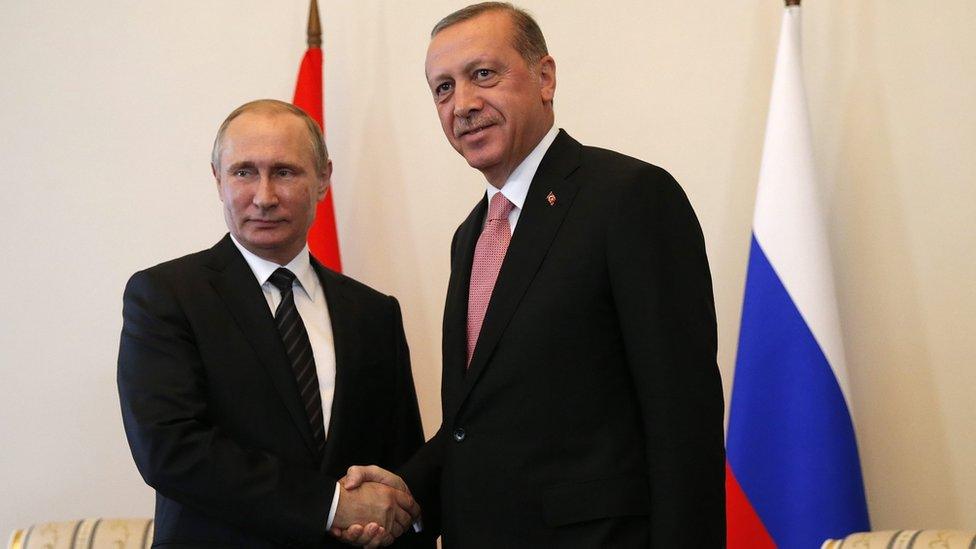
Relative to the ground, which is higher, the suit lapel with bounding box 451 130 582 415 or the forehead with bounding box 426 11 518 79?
the forehead with bounding box 426 11 518 79

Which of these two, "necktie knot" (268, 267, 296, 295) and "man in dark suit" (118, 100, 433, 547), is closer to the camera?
"man in dark suit" (118, 100, 433, 547)

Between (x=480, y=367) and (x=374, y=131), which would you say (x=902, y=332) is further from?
(x=374, y=131)

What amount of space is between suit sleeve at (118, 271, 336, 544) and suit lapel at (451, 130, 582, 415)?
1.41ft

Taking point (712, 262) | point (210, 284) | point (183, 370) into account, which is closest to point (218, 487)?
point (183, 370)

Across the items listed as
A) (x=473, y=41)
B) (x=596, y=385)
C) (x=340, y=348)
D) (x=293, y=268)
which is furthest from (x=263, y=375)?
(x=473, y=41)

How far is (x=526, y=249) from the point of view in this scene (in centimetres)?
230

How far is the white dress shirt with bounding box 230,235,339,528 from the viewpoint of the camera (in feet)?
8.64

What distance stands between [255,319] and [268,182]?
1.16 feet

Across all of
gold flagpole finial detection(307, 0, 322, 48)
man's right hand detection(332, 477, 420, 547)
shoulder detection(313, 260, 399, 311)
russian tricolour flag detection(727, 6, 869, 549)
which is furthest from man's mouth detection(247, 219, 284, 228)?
gold flagpole finial detection(307, 0, 322, 48)

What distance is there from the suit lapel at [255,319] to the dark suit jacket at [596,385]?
0.40 m

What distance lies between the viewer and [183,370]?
2457 millimetres

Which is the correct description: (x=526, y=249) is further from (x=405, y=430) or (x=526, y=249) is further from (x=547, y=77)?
(x=405, y=430)

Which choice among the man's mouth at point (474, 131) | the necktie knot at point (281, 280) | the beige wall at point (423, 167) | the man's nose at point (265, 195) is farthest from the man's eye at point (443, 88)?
the beige wall at point (423, 167)

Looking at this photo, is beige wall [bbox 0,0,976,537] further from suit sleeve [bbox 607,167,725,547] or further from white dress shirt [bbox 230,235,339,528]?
suit sleeve [bbox 607,167,725,547]
